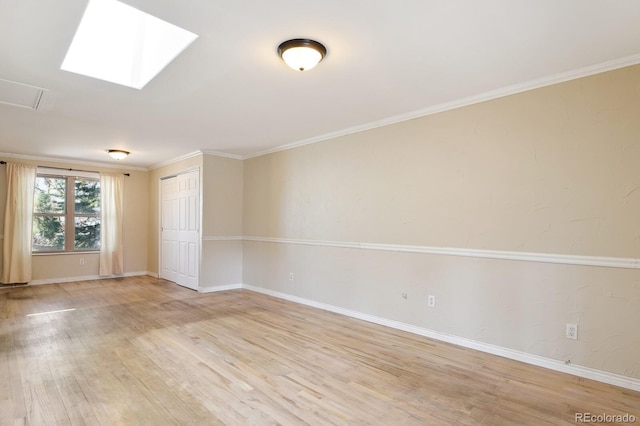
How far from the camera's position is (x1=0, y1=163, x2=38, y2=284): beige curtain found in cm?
589

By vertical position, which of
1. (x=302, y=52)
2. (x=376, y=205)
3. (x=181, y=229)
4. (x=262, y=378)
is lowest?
(x=262, y=378)

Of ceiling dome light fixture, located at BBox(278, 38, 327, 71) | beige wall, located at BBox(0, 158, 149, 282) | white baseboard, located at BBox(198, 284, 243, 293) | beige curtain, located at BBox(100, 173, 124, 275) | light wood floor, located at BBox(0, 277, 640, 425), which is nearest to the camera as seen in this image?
light wood floor, located at BBox(0, 277, 640, 425)

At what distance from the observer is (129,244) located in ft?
24.1

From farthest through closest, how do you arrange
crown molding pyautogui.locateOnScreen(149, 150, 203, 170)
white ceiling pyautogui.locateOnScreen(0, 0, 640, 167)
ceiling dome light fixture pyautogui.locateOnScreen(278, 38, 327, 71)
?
crown molding pyautogui.locateOnScreen(149, 150, 203, 170), ceiling dome light fixture pyautogui.locateOnScreen(278, 38, 327, 71), white ceiling pyautogui.locateOnScreen(0, 0, 640, 167)

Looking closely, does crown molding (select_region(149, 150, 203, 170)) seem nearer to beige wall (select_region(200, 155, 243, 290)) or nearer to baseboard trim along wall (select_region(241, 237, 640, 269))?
beige wall (select_region(200, 155, 243, 290))

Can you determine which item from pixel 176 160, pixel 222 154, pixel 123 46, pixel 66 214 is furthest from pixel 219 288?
pixel 123 46

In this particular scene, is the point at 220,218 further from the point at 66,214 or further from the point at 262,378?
the point at 262,378

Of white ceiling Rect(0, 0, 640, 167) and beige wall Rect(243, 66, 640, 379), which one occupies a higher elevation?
white ceiling Rect(0, 0, 640, 167)

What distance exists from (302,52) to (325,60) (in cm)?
29

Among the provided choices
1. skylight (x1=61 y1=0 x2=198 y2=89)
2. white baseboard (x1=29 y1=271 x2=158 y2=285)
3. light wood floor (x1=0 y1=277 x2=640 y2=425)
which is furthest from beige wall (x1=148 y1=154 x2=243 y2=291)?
skylight (x1=61 y1=0 x2=198 y2=89)

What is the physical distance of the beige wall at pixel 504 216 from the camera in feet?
8.30

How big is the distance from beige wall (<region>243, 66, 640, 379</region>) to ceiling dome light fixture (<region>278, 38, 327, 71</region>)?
1758 mm

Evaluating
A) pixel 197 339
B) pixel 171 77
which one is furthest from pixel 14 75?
pixel 197 339

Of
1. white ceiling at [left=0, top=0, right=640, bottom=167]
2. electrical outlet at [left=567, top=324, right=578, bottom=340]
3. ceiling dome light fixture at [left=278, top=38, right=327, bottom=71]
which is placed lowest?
electrical outlet at [left=567, top=324, right=578, bottom=340]
